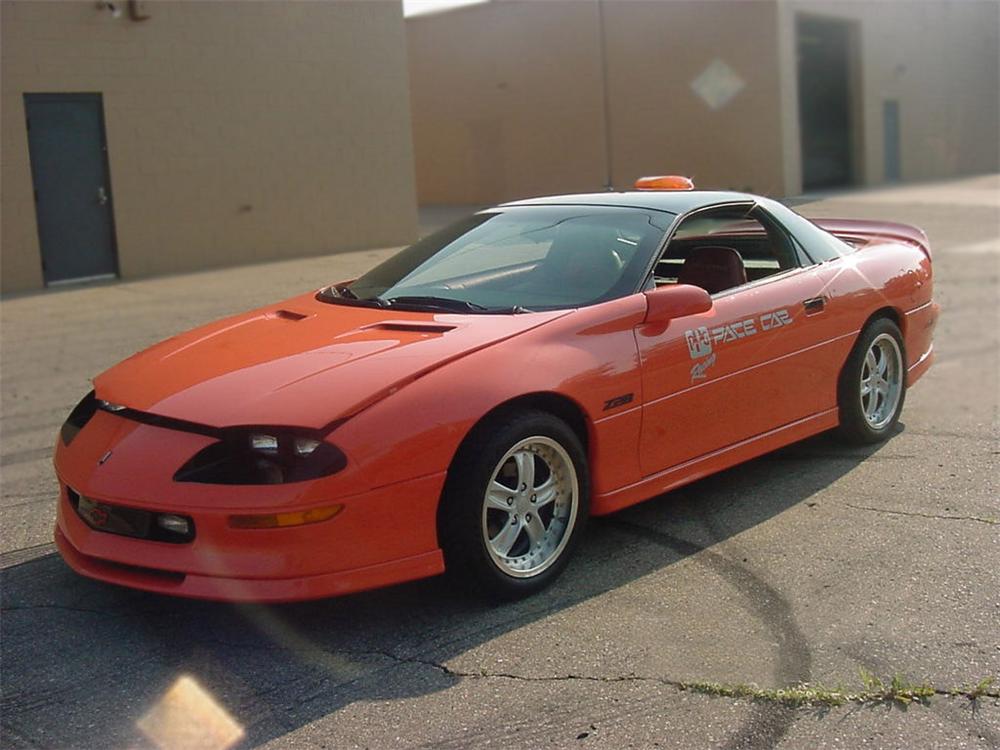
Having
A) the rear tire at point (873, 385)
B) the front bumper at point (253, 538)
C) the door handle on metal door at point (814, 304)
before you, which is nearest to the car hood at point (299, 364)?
the front bumper at point (253, 538)

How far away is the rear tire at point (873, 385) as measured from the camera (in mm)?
5531

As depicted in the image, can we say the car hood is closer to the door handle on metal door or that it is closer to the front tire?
the front tire

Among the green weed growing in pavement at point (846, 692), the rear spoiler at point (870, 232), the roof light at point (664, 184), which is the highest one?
the roof light at point (664, 184)

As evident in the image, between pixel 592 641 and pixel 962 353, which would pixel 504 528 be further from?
pixel 962 353

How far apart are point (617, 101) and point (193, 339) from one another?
2365 cm

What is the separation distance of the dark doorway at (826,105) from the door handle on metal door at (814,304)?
24.1 metres

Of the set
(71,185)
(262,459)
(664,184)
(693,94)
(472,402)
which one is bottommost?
(262,459)

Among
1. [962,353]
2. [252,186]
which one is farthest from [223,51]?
[962,353]

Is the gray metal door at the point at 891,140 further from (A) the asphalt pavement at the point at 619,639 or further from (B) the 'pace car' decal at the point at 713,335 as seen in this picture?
(B) the 'pace car' decal at the point at 713,335

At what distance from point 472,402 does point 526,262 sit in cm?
127

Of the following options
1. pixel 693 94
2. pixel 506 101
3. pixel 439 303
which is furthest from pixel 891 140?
pixel 439 303

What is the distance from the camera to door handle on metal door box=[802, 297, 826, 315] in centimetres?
519

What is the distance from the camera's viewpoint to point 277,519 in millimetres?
3428

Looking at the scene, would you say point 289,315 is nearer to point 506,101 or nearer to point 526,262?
point 526,262
